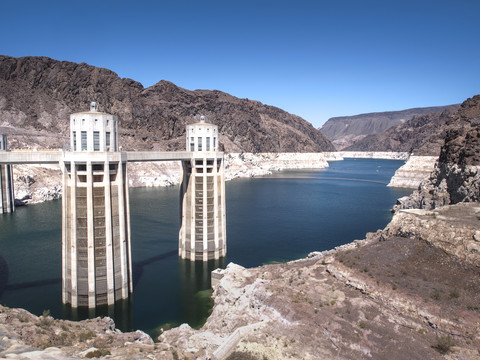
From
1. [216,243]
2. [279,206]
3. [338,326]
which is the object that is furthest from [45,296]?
[279,206]

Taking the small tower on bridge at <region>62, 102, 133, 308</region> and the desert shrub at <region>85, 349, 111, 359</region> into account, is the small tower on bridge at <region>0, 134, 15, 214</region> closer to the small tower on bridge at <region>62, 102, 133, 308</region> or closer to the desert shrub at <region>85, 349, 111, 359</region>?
the small tower on bridge at <region>62, 102, 133, 308</region>

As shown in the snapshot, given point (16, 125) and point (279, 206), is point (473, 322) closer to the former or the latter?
point (279, 206)

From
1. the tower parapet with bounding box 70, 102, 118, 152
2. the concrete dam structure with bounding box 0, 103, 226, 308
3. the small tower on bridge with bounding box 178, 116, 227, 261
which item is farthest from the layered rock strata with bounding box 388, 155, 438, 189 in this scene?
the tower parapet with bounding box 70, 102, 118, 152

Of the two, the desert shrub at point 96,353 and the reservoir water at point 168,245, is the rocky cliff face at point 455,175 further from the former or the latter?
the desert shrub at point 96,353

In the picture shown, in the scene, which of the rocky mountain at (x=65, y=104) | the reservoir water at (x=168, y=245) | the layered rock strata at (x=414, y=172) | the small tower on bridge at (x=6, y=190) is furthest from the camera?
the rocky mountain at (x=65, y=104)

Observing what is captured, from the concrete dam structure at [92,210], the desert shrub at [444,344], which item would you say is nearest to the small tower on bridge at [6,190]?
the concrete dam structure at [92,210]

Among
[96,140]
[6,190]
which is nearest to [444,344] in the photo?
[96,140]
